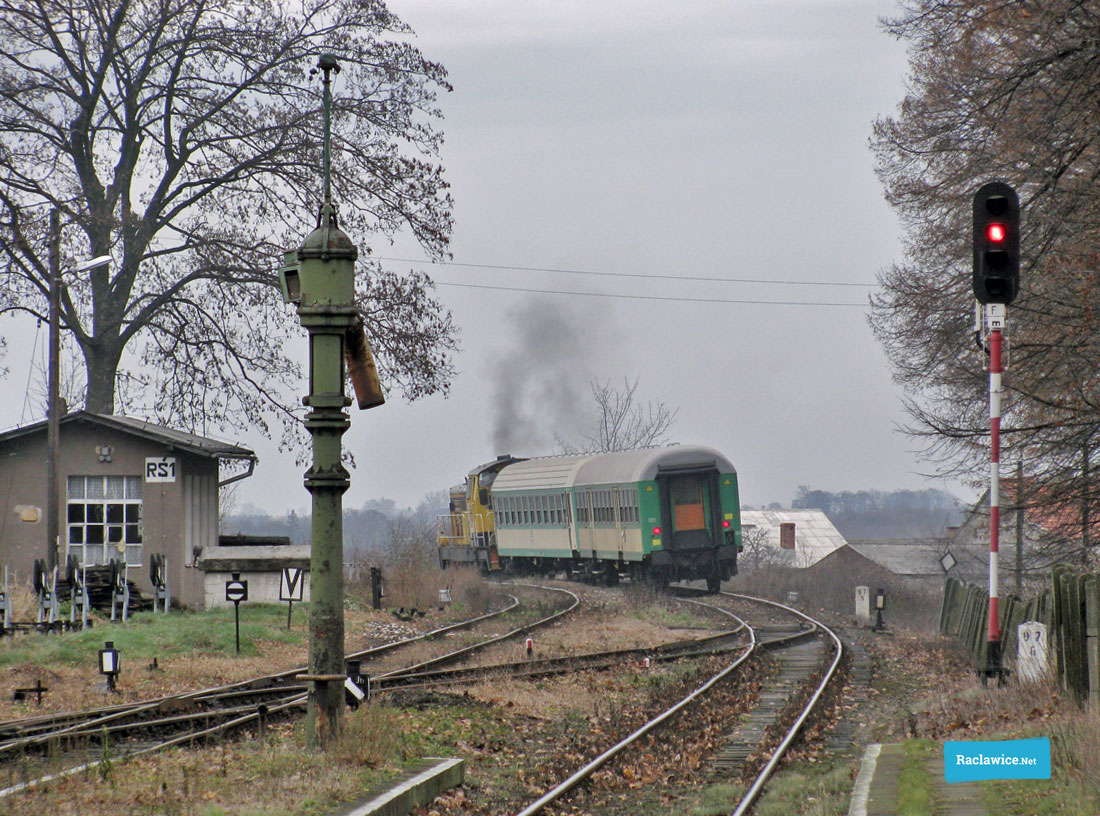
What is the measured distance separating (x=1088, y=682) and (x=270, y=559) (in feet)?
56.8

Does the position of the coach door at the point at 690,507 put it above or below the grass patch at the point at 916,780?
above

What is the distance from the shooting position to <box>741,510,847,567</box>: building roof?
247 ft

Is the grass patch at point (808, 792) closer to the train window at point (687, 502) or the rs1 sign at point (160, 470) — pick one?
the rs1 sign at point (160, 470)

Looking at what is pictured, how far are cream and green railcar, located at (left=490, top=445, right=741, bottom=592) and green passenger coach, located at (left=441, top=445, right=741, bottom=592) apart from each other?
2 cm

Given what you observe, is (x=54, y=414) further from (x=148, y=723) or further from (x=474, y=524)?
(x=474, y=524)

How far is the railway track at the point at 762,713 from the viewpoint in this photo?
369 inches

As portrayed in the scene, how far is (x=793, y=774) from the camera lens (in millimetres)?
10188

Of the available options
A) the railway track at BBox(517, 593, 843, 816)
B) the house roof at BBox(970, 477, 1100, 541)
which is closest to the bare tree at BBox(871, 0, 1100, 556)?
the house roof at BBox(970, 477, 1100, 541)

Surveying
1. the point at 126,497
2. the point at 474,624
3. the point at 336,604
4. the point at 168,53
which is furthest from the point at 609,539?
the point at 336,604

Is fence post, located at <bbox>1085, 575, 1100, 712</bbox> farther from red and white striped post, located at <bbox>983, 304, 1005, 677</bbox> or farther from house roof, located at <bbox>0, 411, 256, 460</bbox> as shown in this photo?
house roof, located at <bbox>0, 411, 256, 460</bbox>

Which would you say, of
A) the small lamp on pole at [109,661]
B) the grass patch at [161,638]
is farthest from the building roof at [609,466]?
the small lamp on pole at [109,661]

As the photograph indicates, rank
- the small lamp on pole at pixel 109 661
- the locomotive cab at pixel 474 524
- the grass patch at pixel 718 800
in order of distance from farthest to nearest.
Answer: the locomotive cab at pixel 474 524, the small lamp on pole at pixel 109 661, the grass patch at pixel 718 800

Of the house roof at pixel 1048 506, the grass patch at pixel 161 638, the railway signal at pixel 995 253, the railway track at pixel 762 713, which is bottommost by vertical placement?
the railway track at pixel 762 713

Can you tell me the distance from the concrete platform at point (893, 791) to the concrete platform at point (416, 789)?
275 centimetres
